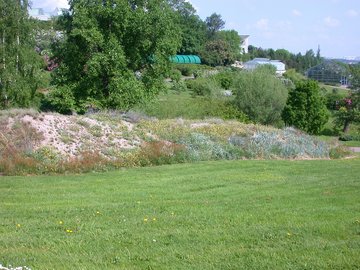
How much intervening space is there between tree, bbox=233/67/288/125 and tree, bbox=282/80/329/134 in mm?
874

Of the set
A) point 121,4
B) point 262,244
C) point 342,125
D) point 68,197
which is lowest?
point 342,125

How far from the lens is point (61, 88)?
29.3 metres

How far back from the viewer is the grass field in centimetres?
629

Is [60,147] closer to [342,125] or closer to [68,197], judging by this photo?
[68,197]

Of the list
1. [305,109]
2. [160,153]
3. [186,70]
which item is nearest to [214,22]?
[186,70]

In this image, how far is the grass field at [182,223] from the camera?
20.6ft

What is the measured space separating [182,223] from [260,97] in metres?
33.9

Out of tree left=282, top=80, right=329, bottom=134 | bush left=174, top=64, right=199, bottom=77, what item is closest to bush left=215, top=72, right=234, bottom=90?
bush left=174, top=64, right=199, bottom=77

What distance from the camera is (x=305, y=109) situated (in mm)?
45000

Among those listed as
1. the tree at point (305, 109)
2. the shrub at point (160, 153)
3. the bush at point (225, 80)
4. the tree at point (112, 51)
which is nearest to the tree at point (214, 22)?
the bush at point (225, 80)

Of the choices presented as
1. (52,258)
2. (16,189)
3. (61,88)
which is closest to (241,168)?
(16,189)

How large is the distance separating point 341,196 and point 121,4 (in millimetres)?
21043

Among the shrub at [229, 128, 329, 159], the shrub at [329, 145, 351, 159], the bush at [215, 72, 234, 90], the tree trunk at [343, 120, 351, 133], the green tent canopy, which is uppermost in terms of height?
the green tent canopy

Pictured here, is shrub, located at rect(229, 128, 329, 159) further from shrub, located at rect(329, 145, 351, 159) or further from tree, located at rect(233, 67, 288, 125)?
tree, located at rect(233, 67, 288, 125)
